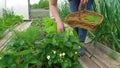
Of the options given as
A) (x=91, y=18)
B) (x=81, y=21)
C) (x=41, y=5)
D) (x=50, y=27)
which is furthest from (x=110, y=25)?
(x=41, y=5)

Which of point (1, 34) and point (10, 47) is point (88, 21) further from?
point (1, 34)

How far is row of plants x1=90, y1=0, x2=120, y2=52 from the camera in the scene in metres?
3.21

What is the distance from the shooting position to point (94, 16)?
3.18 m

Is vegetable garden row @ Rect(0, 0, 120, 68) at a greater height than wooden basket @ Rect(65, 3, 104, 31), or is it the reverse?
wooden basket @ Rect(65, 3, 104, 31)

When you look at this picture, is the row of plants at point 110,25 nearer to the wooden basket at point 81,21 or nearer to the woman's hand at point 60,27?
the wooden basket at point 81,21

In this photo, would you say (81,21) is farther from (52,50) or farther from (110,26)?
(52,50)

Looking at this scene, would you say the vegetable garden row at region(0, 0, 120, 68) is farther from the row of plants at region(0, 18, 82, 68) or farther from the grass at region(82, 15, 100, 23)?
the grass at region(82, 15, 100, 23)

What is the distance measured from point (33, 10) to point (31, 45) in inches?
322

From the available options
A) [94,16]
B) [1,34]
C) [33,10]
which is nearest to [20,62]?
[94,16]

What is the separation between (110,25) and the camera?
3424mm

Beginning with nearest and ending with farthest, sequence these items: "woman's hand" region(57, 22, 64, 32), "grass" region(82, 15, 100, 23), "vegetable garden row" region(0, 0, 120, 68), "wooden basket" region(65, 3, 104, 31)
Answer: "vegetable garden row" region(0, 0, 120, 68) < "woman's hand" region(57, 22, 64, 32) < "wooden basket" region(65, 3, 104, 31) < "grass" region(82, 15, 100, 23)

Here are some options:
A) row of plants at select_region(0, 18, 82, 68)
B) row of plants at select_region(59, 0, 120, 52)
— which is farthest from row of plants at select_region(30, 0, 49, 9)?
row of plants at select_region(0, 18, 82, 68)

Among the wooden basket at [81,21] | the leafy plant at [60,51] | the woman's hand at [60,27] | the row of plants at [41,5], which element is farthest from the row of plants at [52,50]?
the row of plants at [41,5]

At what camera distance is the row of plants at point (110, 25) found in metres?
3.21
